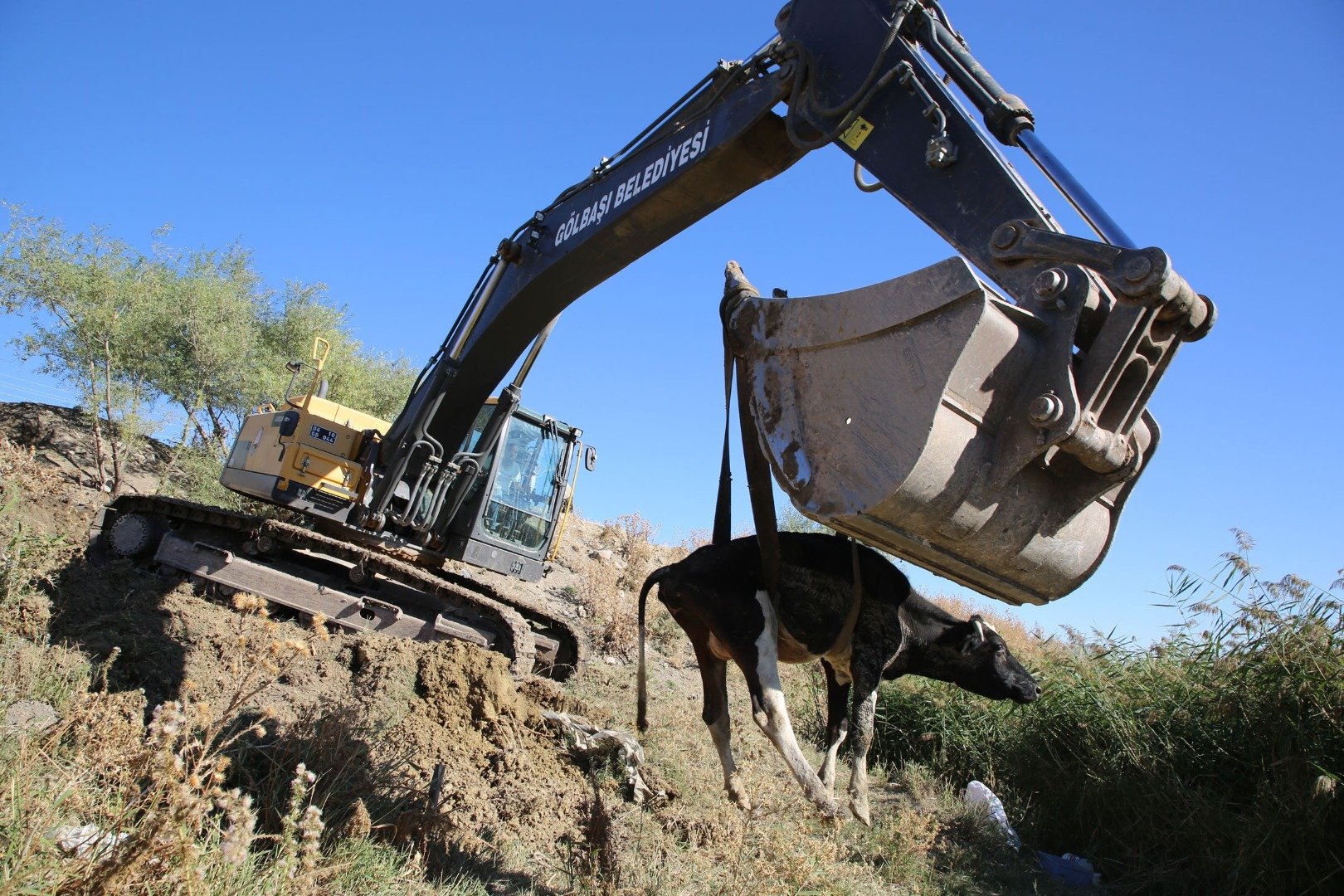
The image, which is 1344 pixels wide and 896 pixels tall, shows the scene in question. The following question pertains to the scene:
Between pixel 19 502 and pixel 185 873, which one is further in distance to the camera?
pixel 19 502

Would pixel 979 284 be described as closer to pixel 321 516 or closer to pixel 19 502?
pixel 321 516

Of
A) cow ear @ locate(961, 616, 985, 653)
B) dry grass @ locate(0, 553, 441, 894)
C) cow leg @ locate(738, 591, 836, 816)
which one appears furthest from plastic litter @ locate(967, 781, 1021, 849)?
dry grass @ locate(0, 553, 441, 894)

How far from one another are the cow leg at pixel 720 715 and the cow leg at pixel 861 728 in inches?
22.3

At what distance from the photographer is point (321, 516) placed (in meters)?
8.95

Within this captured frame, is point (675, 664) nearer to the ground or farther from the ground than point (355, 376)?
nearer to the ground

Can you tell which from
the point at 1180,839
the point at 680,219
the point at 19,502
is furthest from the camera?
the point at 19,502

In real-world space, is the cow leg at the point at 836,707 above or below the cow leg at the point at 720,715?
above

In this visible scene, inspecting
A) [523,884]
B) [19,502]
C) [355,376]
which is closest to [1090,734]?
[523,884]

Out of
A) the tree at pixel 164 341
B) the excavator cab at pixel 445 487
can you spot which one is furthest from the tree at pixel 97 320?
the excavator cab at pixel 445 487

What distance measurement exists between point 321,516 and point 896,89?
22.3 feet

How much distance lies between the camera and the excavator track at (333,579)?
902 cm

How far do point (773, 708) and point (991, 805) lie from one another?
175 inches

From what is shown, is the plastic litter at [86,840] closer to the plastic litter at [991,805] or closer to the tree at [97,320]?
the plastic litter at [991,805]

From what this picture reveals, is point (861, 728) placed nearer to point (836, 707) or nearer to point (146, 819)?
point (836, 707)
